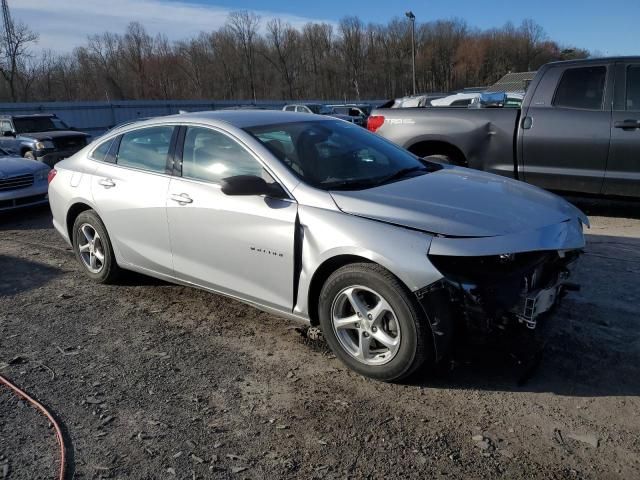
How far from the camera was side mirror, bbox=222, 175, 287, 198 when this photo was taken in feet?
11.6

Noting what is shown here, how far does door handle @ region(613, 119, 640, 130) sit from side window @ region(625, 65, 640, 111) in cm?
19

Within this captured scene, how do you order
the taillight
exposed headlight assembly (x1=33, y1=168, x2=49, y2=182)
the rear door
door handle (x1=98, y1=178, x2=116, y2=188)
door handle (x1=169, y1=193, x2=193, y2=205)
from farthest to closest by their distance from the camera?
exposed headlight assembly (x1=33, y1=168, x2=49, y2=182), the taillight, door handle (x1=98, y1=178, x2=116, y2=188), the rear door, door handle (x1=169, y1=193, x2=193, y2=205)

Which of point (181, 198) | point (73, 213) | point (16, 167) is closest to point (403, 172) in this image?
point (181, 198)

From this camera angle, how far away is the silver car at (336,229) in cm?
294

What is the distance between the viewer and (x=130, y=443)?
278 centimetres

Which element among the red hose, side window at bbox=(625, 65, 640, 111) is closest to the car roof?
the red hose

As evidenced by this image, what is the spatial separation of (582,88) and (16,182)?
8.22 metres

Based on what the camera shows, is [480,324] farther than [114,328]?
No

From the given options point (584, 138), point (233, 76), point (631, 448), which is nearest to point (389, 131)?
point (584, 138)

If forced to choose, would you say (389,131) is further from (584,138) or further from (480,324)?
(480,324)

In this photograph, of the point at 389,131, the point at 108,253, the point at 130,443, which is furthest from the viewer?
the point at 389,131

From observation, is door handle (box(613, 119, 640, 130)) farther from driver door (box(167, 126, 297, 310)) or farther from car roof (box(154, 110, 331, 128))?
driver door (box(167, 126, 297, 310))

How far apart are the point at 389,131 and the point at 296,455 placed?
18.3 ft

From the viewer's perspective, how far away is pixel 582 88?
21.5ft
